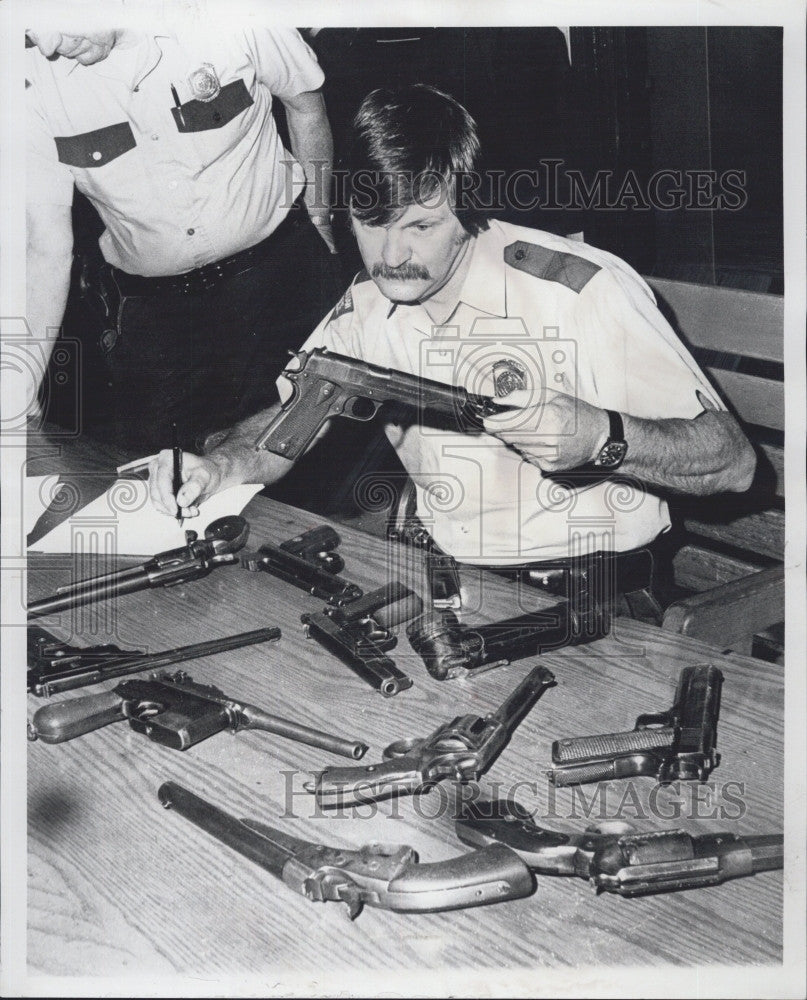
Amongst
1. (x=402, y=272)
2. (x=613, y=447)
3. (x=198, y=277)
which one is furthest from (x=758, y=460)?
(x=198, y=277)

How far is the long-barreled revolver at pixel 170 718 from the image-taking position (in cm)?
111

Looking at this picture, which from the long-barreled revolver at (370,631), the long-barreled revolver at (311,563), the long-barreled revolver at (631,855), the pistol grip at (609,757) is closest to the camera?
the long-barreled revolver at (631,855)

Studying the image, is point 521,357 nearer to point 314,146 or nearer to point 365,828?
point 314,146

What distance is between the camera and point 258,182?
1.32 metres

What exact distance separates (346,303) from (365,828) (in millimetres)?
745

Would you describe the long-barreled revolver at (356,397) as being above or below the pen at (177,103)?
below

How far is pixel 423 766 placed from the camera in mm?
1051

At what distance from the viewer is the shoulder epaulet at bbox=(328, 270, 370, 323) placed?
135 cm

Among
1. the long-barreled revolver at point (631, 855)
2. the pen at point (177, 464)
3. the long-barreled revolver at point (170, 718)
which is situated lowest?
the long-barreled revolver at point (631, 855)

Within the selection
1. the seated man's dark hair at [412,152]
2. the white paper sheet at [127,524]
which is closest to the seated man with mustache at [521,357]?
the seated man's dark hair at [412,152]

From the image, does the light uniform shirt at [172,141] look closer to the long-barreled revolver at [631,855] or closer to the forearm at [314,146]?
the forearm at [314,146]

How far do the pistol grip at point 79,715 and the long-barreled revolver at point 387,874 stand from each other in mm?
233

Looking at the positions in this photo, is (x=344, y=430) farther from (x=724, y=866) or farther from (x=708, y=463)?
(x=724, y=866)

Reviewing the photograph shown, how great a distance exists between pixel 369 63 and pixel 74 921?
116 centimetres
